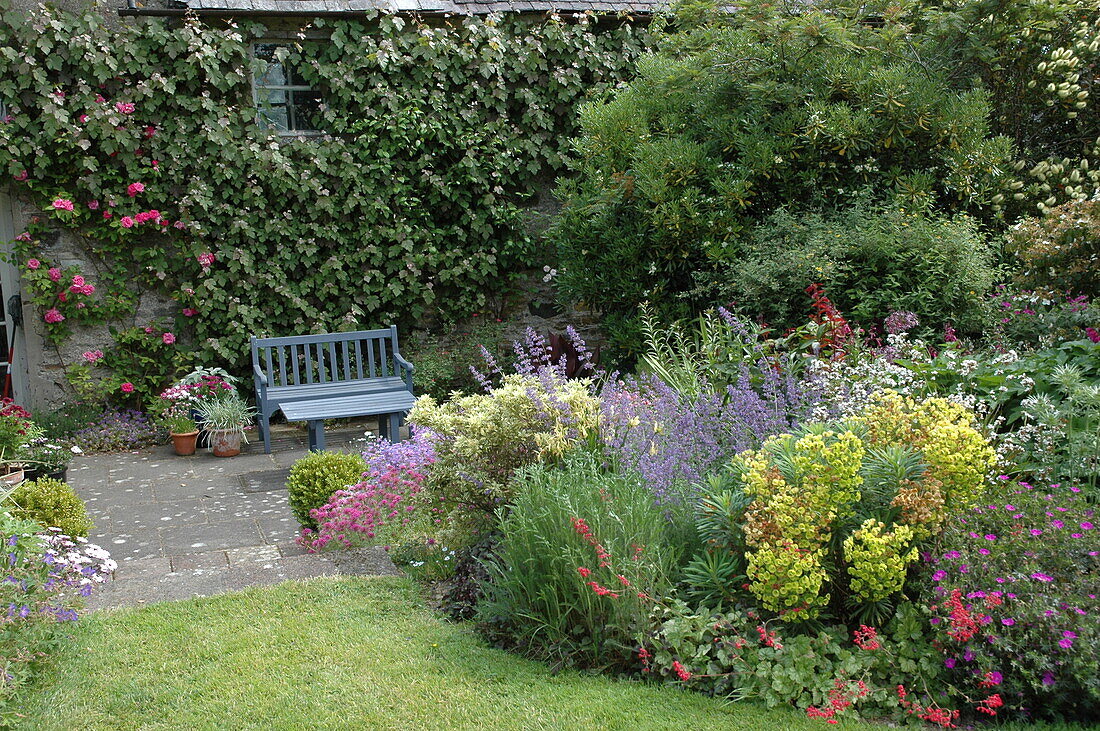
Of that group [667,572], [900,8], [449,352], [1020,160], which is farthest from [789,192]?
[667,572]

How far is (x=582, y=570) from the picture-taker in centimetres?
303

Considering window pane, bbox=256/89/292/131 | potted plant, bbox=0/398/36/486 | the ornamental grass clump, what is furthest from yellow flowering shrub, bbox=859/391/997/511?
window pane, bbox=256/89/292/131

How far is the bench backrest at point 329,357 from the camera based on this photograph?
7648 mm

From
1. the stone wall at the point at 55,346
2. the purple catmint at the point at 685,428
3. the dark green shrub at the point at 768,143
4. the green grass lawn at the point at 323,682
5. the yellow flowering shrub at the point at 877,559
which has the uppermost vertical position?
the dark green shrub at the point at 768,143

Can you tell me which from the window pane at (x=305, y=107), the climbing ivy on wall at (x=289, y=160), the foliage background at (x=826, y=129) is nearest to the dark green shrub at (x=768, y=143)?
the foliage background at (x=826, y=129)

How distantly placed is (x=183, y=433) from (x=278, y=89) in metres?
3.11

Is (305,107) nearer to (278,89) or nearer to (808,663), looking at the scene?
(278,89)

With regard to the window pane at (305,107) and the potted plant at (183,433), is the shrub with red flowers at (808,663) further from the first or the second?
the window pane at (305,107)

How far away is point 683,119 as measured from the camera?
709 centimetres

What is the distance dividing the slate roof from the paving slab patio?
3.60 m

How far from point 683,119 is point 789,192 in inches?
41.1

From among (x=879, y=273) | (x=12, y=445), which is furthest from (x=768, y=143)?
(x=12, y=445)

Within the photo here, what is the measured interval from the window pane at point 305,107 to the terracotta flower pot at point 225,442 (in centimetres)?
282

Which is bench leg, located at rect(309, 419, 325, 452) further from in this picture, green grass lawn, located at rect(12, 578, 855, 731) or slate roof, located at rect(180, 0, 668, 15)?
slate roof, located at rect(180, 0, 668, 15)
